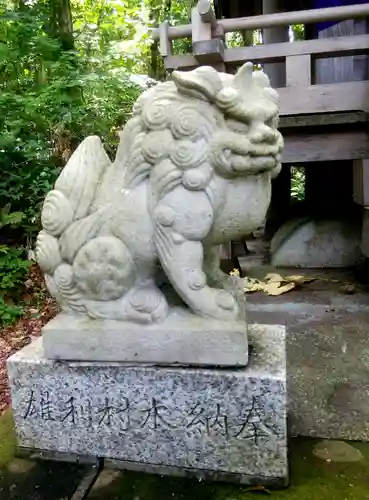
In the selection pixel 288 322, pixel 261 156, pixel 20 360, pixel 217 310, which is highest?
pixel 261 156

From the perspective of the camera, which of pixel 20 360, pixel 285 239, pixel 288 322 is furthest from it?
pixel 285 239

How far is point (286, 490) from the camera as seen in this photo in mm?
1729

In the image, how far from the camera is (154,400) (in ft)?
5.97

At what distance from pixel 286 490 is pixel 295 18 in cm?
372

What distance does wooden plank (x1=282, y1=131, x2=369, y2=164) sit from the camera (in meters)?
4.05

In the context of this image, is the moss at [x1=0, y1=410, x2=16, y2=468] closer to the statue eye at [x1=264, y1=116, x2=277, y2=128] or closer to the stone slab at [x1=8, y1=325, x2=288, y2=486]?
the stone slab at [x1=8, y1=325, x2=288, y2=486]

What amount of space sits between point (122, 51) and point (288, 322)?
6.64 m

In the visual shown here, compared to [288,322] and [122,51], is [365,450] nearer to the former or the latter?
[288,322]

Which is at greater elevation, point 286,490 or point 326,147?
point 326,147

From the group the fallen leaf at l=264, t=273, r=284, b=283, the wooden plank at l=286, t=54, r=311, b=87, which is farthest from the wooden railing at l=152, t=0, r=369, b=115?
the fallen leaf at l=264, t=273, r=284, b=283

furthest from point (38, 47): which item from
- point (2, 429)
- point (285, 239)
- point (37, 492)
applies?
point (37, 492)

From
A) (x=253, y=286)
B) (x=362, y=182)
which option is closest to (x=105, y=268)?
(x=253, y=286)

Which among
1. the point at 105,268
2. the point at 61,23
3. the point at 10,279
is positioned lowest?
the point at 10,279

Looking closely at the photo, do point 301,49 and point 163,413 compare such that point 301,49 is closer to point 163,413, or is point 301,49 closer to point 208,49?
point 208,49
